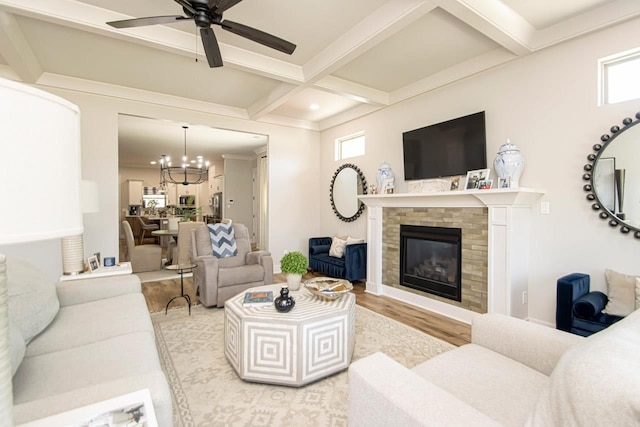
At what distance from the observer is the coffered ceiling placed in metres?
2.51

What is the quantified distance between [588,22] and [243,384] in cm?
398

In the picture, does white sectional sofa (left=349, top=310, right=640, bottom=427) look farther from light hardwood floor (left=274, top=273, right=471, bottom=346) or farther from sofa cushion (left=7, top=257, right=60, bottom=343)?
sofa cushion (left=7, top=257, right=60, bottom=343)

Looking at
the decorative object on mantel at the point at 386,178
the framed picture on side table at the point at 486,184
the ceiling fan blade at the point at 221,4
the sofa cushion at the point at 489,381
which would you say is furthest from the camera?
the decorative object on mantel at the point at 386,178

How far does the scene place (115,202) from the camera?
417cm

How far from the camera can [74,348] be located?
165 cm

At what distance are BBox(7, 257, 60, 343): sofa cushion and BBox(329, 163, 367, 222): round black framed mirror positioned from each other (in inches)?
158

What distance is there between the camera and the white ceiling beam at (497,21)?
2.29 meters

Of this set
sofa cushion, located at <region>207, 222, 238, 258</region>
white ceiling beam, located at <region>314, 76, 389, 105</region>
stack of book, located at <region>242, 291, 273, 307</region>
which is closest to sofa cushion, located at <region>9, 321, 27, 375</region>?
stack of book, located at <region>242, 291, 273, 307</region>

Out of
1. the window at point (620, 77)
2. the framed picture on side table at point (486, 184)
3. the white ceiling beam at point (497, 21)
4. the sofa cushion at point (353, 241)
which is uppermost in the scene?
the white ceiling beam at point (497, 21)

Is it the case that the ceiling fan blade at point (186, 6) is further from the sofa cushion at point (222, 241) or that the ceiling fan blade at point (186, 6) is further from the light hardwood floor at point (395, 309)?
the light hardwood floor at point (395, 309)

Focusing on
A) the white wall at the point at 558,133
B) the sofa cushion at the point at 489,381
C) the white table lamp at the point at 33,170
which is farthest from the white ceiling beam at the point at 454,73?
the white table lamp at the point at 33,170

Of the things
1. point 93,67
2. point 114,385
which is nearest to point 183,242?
point 93,67

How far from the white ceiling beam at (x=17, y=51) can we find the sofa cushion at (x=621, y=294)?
5274 millimetres

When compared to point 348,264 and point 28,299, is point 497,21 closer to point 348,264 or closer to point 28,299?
point 348,264
